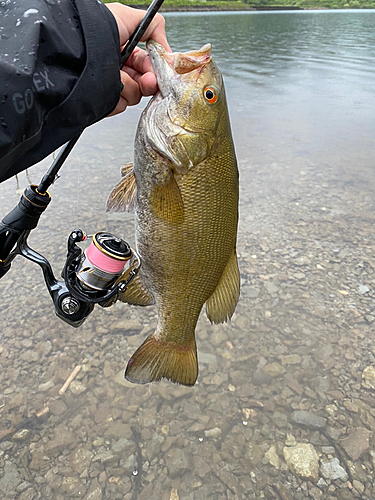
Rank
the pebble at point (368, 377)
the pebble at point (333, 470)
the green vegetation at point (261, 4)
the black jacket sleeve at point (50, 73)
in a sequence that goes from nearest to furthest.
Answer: the black jacket sleeve at point (50, 73), the pebble at point (333, 470), the pebble at point (368, 377), the green vegetation at point (261, 4)

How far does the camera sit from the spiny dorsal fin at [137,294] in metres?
1.85

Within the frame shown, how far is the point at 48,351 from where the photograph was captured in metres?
2.71

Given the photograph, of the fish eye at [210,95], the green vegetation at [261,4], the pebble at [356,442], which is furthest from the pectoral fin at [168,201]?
the green vegetation at [261,4]

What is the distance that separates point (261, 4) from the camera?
6712 cm

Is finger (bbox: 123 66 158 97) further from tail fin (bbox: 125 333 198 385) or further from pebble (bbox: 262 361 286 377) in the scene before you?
pebble (bbox: 262 361 286 377)

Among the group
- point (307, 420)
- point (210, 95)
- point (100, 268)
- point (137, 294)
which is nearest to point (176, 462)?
point (307, 420)

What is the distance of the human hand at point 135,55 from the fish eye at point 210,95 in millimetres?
231

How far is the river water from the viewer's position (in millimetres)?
2094

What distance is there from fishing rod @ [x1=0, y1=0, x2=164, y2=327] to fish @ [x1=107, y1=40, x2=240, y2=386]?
11 cm

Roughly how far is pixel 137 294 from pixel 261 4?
3106 inches

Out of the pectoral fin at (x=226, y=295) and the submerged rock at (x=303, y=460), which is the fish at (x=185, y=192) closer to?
the pectoral fin at (x=226, y=295)

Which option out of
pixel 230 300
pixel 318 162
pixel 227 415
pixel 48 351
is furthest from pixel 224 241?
pixel 318 162

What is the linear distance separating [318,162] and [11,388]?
4690mm

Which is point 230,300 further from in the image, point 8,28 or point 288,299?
point 288,299
